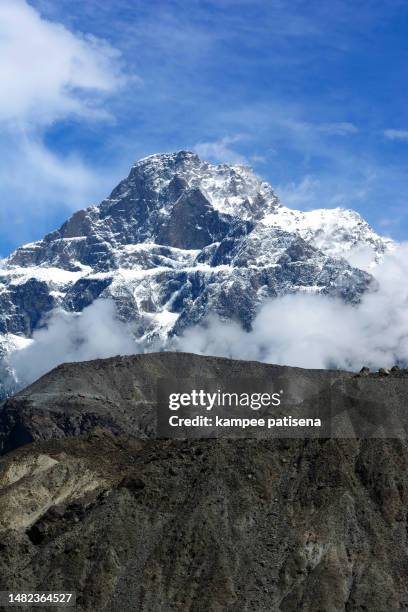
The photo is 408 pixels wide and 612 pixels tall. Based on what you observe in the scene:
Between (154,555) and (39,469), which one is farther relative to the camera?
(39,469)

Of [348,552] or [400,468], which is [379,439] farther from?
[348,552]

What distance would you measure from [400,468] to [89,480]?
45509 mm

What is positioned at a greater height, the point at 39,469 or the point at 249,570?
the point at 39,469

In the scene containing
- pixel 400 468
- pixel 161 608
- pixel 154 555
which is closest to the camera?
pixel 161 608

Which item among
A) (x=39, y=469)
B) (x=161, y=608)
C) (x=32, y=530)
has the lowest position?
(x=161, y=608)

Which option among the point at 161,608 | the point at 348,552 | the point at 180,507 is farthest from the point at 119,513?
the point at 348,552

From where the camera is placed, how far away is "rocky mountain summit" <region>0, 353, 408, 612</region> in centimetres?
13662

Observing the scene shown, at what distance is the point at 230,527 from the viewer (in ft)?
481

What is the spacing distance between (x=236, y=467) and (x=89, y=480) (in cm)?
2694

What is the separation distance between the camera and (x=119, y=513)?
15112cm

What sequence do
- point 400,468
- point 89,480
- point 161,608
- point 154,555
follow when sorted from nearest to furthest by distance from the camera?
point 161,608, point 154,555, point 400,468, point 89,480

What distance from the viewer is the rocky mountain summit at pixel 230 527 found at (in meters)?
137

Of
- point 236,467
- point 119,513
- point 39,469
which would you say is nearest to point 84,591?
point 119,513

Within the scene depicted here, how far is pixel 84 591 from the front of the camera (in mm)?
138750
